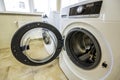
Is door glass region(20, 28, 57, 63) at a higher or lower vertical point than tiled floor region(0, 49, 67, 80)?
higher

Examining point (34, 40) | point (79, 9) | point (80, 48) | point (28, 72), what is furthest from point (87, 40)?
point (28, 72)

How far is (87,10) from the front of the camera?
0.55m

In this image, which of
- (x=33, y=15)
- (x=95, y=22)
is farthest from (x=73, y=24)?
(x=33, y=15)

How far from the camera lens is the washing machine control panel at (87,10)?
48cm

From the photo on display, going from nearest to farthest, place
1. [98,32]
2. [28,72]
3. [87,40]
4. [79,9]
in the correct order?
[98,32] → [79,9] → [87,40] → [28,72]

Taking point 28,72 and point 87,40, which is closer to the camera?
point 87,40

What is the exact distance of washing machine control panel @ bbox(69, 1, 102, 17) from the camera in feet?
1.56

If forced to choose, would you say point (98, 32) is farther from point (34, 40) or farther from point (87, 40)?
point (34, 40)

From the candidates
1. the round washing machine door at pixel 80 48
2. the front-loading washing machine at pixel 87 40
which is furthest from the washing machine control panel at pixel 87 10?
the round washing machine door at pixel 80 48

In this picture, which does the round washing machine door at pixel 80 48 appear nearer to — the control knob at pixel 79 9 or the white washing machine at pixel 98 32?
the white washing machine at pixel 98 32

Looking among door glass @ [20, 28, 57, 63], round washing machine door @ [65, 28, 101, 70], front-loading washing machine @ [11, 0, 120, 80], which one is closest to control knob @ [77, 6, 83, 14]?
front-loading washing machine @ [11, 0, 120, 80]

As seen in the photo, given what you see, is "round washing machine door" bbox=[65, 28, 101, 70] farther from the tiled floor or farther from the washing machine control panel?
the tiled floor

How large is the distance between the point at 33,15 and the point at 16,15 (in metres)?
0.37

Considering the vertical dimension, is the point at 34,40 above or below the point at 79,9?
below
